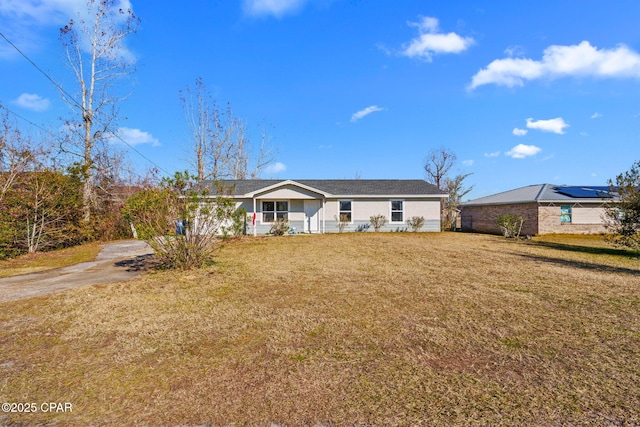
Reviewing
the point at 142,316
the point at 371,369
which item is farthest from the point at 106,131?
the point at 371,369

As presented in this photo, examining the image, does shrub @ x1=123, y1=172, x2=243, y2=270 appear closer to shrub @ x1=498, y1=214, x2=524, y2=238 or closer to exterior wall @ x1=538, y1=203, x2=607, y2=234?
shrub @ x1=498, y1=214, x2=524, y2=238

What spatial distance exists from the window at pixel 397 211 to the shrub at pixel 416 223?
627mm

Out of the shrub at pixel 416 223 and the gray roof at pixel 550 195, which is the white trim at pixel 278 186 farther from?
the gray roof at pixel 550 195

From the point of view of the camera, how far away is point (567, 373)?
3.04 meters

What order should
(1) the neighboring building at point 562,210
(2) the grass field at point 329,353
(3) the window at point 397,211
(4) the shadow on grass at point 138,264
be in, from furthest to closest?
1. (3) the window at point 397,211
2. (1) the neighboring building at point 562,210
3. (4) the shadow on grass at point 138,264
4. (2) the grass field at point 329,353

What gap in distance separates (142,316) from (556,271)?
955 cm

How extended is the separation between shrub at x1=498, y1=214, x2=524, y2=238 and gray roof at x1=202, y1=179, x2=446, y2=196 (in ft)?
12.8

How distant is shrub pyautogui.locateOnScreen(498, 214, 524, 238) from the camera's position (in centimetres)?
1873

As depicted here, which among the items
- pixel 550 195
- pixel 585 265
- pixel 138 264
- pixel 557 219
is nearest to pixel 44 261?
pixel 138 264

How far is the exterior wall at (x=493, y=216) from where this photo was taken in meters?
19.2

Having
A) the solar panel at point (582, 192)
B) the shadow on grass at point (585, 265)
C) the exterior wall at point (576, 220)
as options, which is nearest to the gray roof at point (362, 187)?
the exterior wall at point (576, 220)

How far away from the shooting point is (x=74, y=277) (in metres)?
7.92

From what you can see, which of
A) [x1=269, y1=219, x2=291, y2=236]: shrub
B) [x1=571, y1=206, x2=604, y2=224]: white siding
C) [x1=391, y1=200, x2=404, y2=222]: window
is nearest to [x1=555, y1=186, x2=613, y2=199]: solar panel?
[x1=571, y1=206, x2=604, y2=224]: white siding

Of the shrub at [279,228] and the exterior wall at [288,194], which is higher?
the exterior wall at [288,194]
